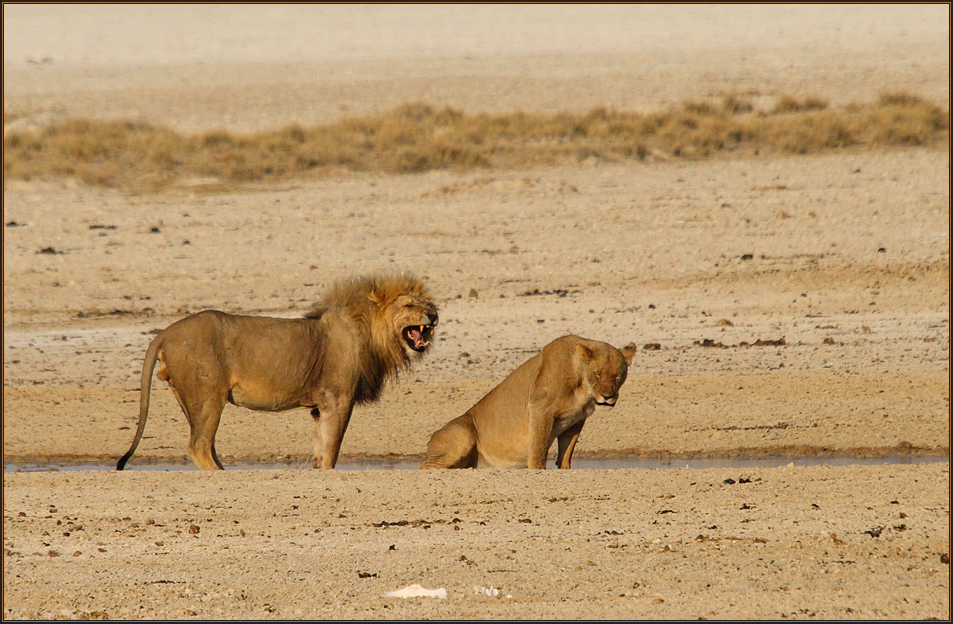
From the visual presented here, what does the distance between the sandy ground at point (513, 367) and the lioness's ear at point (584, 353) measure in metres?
0.82

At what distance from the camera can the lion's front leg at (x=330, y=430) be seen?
28.4 feet

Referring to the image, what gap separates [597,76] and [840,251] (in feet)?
56.1

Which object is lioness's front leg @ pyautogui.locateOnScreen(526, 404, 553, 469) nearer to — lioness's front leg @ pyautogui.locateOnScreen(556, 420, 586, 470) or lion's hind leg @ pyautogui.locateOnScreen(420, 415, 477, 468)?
lioness's front leg @ pyautogui.locateOnScreen(556, 420, 586, 470)

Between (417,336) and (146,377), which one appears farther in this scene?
(417,336)

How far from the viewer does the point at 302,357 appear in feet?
28.5

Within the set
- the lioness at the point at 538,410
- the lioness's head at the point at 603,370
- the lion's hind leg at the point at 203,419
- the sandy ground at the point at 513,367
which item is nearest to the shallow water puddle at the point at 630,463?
the sandy ground at the point at 513,367

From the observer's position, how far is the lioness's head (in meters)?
8.34

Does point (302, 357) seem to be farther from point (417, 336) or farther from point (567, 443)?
point (567, 443)

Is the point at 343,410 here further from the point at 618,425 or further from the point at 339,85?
the point at 339,85

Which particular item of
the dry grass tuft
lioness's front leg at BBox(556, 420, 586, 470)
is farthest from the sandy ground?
lioness's front leg at BBox(556, 420, 586, 470)

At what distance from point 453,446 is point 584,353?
41.2 inches

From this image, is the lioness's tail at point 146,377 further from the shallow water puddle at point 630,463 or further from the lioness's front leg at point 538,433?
the lioness's front leg at point 538,433

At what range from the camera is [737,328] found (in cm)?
1292

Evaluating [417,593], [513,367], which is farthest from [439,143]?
[417,593]
